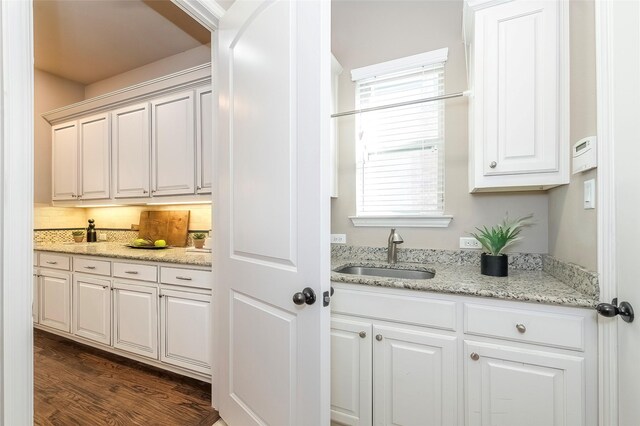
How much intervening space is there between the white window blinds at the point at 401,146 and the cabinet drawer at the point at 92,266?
212 centimetres

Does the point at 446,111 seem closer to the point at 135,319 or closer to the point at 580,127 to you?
the point at 580,127

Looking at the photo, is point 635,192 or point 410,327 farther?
point 410,327

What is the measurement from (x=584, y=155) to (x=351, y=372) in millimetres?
1474

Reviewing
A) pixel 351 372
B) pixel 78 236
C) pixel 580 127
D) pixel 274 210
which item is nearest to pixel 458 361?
pixel 351 372

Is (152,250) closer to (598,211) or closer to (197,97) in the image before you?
(197,97)

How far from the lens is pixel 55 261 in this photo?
266cm

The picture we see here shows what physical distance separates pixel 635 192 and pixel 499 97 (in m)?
0.80

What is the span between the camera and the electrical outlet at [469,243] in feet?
6.17

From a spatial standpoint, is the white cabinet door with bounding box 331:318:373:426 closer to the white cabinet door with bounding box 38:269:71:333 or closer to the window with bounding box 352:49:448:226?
the window with bounding box 352:49:448:226

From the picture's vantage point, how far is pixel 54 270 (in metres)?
2.67

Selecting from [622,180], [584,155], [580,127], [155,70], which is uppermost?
[155,70]

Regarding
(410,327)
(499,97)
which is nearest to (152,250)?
(410,327)

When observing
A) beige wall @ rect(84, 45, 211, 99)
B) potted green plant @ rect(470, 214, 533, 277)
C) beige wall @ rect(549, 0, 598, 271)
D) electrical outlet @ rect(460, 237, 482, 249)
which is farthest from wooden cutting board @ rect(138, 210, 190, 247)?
beige wall @ rect(549, 0, 598, 271)

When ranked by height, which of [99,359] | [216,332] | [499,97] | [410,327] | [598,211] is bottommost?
[99,359]
